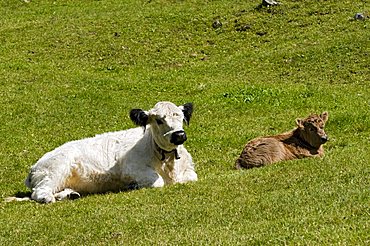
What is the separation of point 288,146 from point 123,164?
376 cm

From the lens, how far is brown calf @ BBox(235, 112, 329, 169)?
1460cm

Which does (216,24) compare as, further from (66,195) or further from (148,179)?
(66,195)

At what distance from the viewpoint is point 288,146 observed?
15.2 metres

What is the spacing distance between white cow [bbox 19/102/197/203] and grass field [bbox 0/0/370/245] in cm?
59

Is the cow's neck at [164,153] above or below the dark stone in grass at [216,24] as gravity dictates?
above

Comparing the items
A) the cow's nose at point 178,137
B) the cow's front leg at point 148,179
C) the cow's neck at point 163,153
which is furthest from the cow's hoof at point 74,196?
the cow's nose at point 178,137

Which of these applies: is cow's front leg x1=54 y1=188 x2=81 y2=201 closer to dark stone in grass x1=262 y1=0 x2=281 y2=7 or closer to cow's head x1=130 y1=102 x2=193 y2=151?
cow's head x1=130 y1=102 x2=193 y2=151

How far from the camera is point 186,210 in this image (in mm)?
10945

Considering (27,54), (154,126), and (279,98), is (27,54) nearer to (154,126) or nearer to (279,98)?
(279,98)

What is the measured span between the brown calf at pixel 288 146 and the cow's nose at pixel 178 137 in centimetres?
202

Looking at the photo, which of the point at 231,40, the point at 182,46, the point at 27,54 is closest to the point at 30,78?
the point at 27,54

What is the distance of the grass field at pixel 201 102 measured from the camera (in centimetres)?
1022

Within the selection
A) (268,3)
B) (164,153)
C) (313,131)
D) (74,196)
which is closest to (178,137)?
(164,153)

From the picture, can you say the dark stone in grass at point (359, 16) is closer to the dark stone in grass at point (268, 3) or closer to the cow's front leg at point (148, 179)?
the dark stone in grass at point (268, 3)
